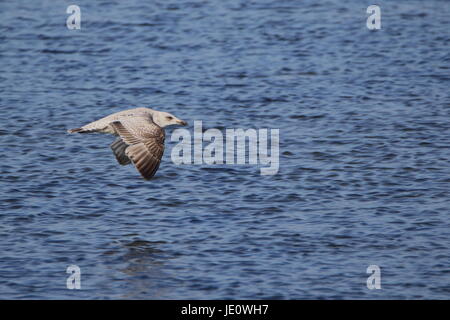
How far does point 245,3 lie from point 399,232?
43.4ft

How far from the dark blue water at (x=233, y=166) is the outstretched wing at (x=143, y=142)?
97cm

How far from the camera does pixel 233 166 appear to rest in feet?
45.7

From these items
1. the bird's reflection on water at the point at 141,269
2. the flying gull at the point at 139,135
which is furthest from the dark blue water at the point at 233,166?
the flying gull at the point at 139,135

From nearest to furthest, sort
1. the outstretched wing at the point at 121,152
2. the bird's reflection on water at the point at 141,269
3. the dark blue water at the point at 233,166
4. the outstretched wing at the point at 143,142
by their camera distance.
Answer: the bird's reflection on water at the point at 141,269, the dark blue water at the point at 233,166, the outstretched wing at the point at 143,142, the outstretched wing at the point at 121,152

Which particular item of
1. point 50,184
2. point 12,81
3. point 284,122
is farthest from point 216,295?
point 12,81

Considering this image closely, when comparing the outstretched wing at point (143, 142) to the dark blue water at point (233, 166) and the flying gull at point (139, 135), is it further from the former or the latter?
the dark blue water at point (233, 166)

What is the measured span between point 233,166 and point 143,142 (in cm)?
309

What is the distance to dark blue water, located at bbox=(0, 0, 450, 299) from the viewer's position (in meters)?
10.5

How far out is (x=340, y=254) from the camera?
35.9ft

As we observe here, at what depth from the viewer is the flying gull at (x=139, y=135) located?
10820mm

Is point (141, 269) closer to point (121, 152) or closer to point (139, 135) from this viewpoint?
point (139, 135)

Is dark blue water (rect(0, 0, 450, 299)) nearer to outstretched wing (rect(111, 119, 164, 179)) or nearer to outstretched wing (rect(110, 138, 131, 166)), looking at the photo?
outstretched wing (rect(110, 138, 131, 166))

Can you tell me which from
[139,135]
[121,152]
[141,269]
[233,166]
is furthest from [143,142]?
[233,166]

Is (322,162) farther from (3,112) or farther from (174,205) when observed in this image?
(3,112)
